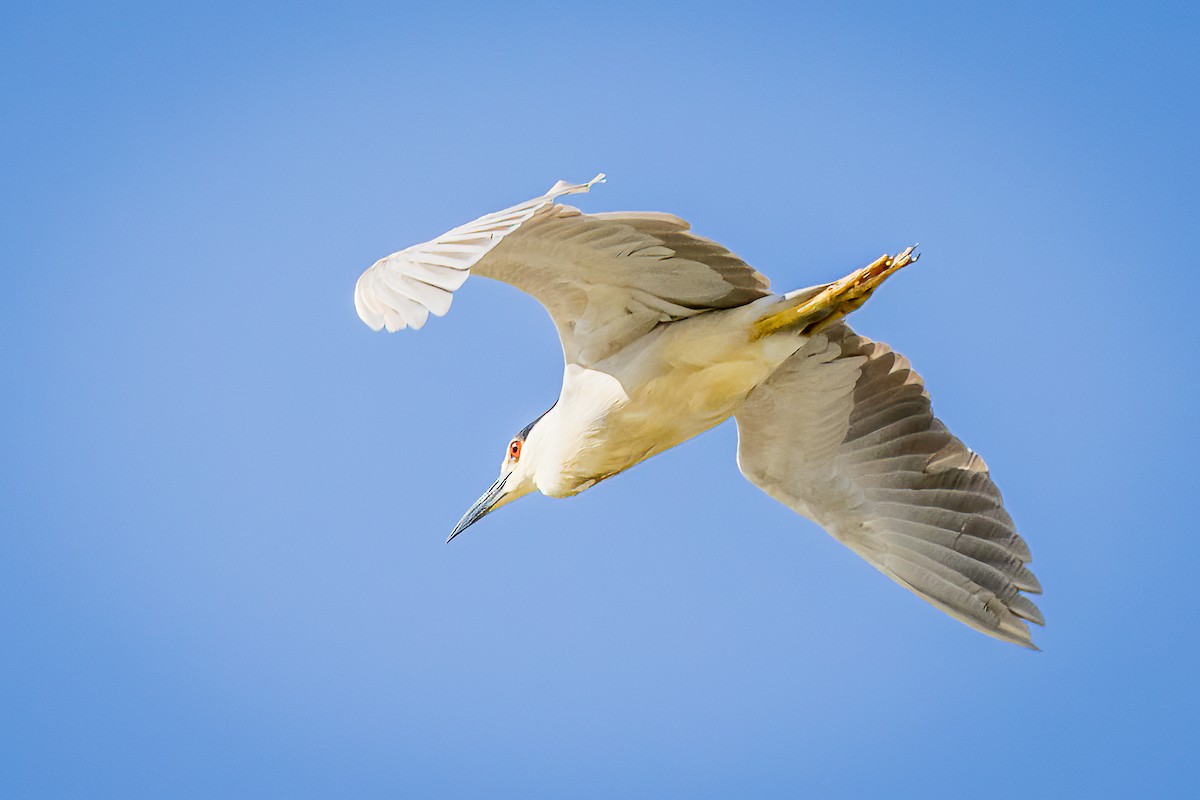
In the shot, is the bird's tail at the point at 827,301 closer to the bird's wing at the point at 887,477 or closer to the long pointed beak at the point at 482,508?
the bird's wing at the point at 887,477

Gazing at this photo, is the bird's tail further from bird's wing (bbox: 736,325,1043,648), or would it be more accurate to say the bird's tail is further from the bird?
bird's wing (bbox: 736,325,1043,648)

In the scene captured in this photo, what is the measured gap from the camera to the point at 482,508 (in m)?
7.37

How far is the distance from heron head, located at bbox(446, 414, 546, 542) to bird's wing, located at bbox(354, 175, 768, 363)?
67 centimetres

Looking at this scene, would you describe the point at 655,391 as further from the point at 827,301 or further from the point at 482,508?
the point at 482,508

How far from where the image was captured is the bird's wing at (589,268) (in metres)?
5.15

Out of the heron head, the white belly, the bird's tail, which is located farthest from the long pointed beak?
the bird's tail

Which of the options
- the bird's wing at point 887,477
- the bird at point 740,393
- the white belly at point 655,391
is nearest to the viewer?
the bird at point 740,393

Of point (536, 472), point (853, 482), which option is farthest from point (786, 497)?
point (536, 472)

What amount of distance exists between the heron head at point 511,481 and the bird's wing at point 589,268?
0.67 metres

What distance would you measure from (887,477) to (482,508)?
1978mm

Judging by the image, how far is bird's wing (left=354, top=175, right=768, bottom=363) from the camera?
5.15 m

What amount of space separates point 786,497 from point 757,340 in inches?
47.4

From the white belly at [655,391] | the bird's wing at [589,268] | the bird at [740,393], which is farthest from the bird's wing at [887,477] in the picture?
the bird's wing at [589,268]

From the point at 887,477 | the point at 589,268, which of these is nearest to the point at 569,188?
the point at 589,268
